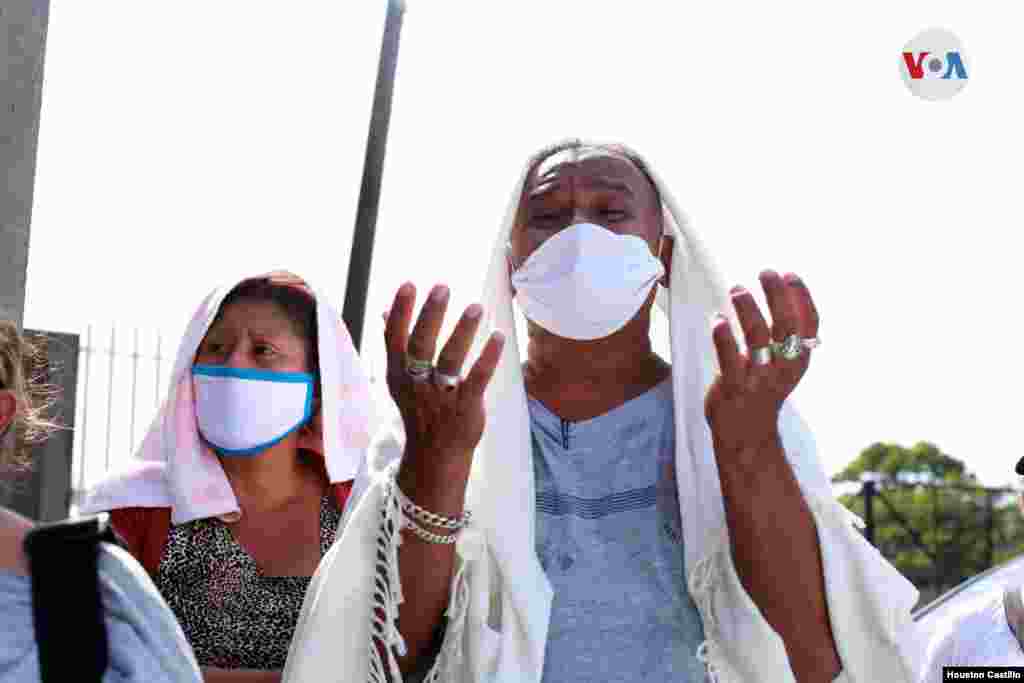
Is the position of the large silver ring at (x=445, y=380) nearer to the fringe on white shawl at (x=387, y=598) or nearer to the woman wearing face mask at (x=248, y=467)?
the fringe on white shawl at (x=387, y=598)

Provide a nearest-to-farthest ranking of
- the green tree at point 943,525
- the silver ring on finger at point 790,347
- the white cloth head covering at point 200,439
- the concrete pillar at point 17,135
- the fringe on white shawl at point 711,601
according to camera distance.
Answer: the silver ring on finger at point 790,347 → the fringe on white shawl at point 711,601 → the white cloth head covering at point 200,439 → the concrete pillar at point 17,135 → the green tree at point 943,525

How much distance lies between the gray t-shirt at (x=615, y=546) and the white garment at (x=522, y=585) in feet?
0.16

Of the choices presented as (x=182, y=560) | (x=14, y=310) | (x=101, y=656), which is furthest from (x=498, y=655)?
(x=14, y=310)

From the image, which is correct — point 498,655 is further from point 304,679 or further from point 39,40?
point 39,40

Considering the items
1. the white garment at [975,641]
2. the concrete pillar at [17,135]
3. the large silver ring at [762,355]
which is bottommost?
the white garment at [975,641]

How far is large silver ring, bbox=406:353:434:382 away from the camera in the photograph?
2.32m

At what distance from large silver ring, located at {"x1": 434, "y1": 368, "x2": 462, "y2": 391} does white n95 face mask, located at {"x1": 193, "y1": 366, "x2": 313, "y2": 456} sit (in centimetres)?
129

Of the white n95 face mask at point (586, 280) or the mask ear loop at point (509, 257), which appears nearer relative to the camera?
the white n95 face mask at point (586, 280)

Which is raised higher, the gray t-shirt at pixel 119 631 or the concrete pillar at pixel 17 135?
the concrete pillar at pixel 17 135

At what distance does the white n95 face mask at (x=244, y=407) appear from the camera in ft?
11.4

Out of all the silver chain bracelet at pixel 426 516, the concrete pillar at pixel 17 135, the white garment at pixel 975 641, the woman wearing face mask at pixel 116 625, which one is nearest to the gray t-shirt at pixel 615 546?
the silver chain bracelet at pixel 426 516

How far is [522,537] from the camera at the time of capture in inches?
104

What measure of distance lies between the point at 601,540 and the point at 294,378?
1217 millimetres

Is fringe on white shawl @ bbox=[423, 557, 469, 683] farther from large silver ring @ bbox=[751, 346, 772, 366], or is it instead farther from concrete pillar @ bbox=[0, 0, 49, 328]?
concrete pillar @ bbox=[0, 0, 49, 328]
